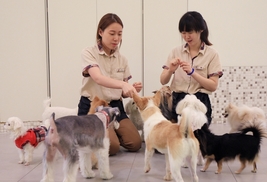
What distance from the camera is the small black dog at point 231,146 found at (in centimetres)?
239

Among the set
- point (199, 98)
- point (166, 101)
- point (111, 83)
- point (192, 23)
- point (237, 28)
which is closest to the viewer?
point (111, 83)

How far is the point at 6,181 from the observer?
7.87 feet

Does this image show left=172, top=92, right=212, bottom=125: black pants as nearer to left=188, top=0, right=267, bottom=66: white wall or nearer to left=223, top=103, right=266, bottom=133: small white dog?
left=223, top=103, right=266, bottom=133: small white dog

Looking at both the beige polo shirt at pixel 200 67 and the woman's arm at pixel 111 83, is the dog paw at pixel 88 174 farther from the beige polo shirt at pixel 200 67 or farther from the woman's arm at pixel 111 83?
the beige polo shirt at pixel 200 67

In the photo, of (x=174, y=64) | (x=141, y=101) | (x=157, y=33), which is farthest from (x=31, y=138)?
Result: (x=157, y=33)

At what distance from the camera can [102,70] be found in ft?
9.66

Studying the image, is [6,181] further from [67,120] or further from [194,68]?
[194,68]

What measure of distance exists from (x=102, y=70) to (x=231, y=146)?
1.35 m

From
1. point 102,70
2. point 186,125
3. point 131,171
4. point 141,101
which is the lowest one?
point 131,171

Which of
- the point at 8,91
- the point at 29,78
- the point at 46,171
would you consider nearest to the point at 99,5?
the point at 29,78

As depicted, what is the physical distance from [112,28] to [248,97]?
2.56 m

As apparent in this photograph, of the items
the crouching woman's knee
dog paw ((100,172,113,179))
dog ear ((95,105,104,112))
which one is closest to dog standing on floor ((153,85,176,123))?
the crouching woman's knee

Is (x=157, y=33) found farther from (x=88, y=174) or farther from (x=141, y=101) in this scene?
(x=88, y=174)

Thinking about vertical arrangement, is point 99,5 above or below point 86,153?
above
